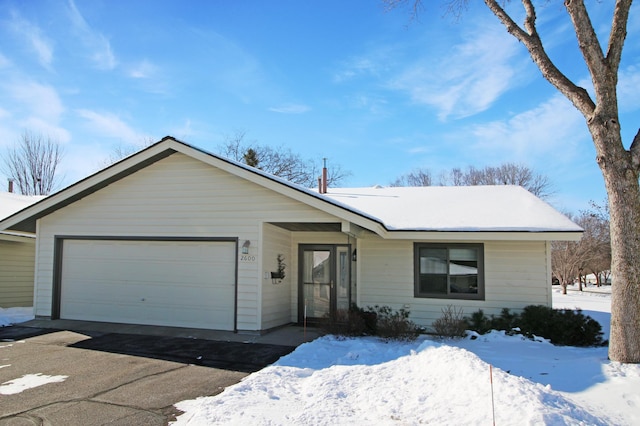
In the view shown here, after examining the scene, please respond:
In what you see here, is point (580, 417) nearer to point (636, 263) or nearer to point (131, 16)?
point (636, 263)

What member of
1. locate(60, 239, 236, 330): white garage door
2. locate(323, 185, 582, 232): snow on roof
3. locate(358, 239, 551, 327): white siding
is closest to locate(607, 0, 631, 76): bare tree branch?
locate(323, 185, 582, 232): snow on roof

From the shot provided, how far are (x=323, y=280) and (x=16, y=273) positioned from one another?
34.5 feet

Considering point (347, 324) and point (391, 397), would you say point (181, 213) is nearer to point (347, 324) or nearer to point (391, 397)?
point (347, 324)

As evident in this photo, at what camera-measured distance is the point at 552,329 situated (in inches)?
386

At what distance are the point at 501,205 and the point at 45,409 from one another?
11.3m

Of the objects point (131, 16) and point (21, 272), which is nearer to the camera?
point (131, 16)

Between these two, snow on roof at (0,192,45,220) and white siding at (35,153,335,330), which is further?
snow on roof at (0,192,45,220)

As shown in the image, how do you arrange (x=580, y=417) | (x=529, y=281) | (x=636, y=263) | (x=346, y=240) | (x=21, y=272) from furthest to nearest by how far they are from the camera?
(x=21, y=272) → (x=346, y=240) → (x=529, y=281) → (x=636, y=263) → (x=580, y=417)

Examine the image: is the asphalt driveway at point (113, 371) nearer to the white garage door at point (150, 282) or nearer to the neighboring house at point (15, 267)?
the white garage door at point (150, 282)

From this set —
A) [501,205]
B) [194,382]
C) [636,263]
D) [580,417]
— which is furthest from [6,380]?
[501,205]

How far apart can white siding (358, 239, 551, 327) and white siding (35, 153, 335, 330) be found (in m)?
2.43

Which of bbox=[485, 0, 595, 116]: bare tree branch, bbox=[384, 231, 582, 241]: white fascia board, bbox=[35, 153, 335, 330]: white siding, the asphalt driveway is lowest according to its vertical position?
the asphalt driveway

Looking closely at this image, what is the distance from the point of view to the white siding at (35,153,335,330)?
10.4 metres

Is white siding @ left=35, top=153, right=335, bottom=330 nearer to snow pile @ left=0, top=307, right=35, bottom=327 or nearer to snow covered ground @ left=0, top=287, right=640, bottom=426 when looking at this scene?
snow pile @ left=0, top=307, right=35, bottom=327
